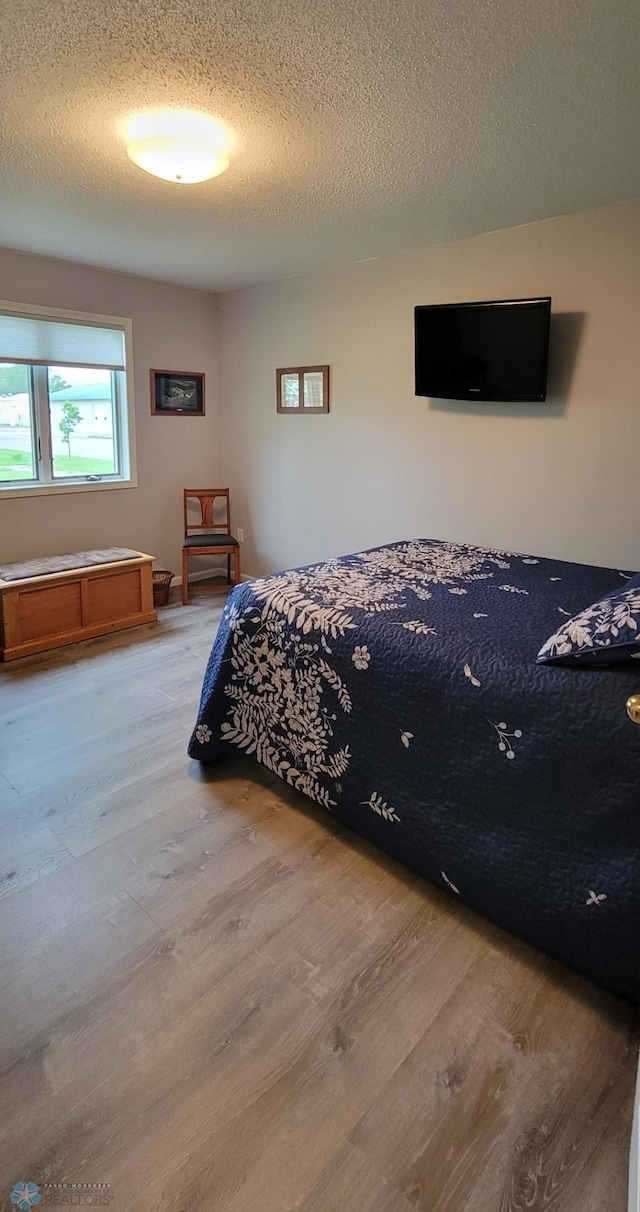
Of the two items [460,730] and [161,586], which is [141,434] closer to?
[161,586]

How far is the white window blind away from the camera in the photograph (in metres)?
3.97

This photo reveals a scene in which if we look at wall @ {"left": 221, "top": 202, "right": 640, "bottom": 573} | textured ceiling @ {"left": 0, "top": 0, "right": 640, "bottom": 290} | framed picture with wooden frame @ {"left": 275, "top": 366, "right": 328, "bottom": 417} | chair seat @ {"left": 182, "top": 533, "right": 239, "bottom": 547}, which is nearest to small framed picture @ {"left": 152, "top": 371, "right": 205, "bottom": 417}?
wall @ {"left": 221, "top": 202, "right": 640, "bottom": 573}

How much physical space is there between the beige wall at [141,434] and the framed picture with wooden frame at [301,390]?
80cm

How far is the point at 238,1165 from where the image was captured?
4.01ft

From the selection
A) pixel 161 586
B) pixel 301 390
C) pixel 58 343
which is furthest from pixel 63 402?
pixel 301 390

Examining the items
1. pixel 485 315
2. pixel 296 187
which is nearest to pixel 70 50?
pixel 296 187

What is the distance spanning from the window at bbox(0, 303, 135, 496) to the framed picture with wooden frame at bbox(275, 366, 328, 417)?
1125mm

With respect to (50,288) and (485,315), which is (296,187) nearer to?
(485,315)

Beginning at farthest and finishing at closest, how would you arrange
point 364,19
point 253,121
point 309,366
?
point 309,366 < point 253,121 < point 364,19

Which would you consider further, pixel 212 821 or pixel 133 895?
pixel 212 821

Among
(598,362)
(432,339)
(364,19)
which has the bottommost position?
(598,362)

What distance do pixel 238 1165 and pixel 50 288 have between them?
4.54 metres

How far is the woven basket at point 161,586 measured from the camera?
4734 mm

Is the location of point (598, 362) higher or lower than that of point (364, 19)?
lower
